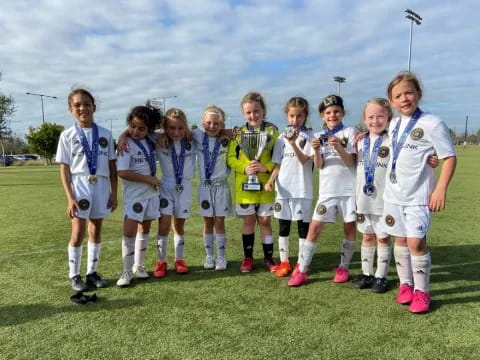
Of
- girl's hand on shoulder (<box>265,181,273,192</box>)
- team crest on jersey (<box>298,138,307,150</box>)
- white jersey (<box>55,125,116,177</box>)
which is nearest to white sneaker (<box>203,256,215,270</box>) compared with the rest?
girl's hand on shoulder (<box>265,181,273,192</box>)

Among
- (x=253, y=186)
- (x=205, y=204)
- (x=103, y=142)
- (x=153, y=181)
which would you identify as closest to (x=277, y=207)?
(x=253, y=186)

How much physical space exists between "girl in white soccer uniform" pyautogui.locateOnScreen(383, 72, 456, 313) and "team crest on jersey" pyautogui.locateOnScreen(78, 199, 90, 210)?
2942 millimetres

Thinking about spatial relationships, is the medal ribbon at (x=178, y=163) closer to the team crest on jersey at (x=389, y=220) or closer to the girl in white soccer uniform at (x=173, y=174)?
the girl in white soccer uniform at (x=173, y=174)

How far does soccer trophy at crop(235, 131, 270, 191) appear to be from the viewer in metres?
4.32

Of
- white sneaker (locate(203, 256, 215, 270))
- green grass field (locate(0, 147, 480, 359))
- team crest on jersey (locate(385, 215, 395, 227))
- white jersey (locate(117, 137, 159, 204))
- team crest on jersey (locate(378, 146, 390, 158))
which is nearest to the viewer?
green grass field (locate(0, 147, 480, 359))

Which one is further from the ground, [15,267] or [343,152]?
[343,152]

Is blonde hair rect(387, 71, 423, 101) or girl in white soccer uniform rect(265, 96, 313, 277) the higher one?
blonde hair rect(387, 71, 423, 101)

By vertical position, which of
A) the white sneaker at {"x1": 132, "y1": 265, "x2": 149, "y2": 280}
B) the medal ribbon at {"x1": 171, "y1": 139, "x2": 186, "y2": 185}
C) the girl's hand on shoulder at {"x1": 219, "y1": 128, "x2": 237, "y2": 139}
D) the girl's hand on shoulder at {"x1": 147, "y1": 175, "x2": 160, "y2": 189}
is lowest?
the white sneaker at {"x1": 132, "y1": 265, "x2": 149, "y2": 280}

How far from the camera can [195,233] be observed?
643 cm

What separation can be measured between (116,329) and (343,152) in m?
2.63

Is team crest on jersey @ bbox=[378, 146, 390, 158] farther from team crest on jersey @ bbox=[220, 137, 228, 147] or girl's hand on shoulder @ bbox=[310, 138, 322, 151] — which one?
team crest on jersey @ bbox=[220, 137, 228, 147]

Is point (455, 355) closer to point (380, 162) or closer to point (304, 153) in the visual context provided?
point (380, 162)

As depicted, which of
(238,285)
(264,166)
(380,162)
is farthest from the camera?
(264,166)

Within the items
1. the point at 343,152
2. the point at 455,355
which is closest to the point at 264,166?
the point at 343,152
